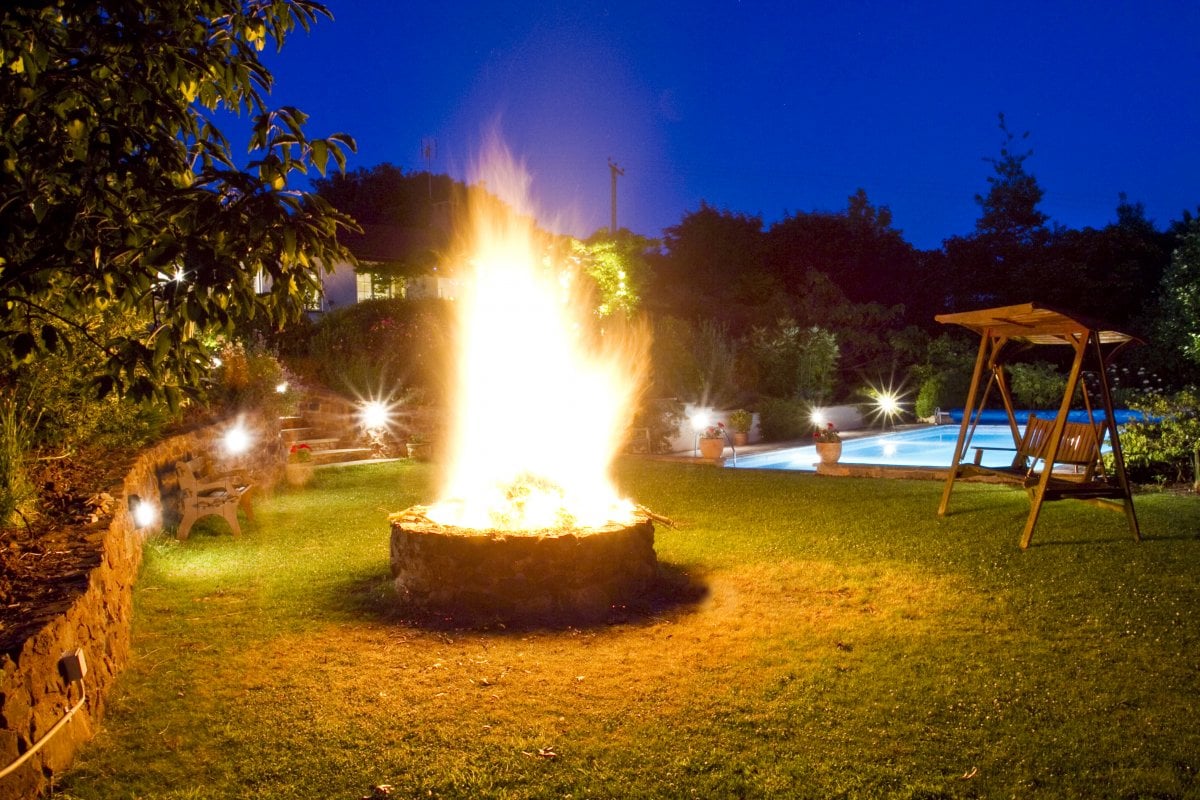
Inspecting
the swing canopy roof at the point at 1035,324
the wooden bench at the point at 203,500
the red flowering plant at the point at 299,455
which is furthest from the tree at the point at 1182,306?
the wooden bench at the point at 203,500

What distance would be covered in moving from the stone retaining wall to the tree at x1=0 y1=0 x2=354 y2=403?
1288mm

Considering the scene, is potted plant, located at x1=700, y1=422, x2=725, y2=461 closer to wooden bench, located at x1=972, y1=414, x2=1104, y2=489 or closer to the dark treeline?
wooden bench, located at x1=972, y1=414, x2=1104, y2=489

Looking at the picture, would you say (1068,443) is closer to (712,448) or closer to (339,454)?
(712,448)

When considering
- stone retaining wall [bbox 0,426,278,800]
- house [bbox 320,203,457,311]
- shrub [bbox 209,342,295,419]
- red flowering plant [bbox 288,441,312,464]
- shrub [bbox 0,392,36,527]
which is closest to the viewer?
stone retaining wall [bbox 0,426,278,800]

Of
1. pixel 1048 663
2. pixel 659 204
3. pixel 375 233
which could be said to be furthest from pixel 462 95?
pixel 659 204

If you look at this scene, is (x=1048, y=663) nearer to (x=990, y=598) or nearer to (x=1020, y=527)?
(x=990, y=598)

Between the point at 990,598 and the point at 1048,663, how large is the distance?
1.42m

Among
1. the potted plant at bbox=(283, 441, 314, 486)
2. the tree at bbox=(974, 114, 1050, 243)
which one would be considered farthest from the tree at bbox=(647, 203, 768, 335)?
the potted plant at bbox=(283, 441, 314, 486)

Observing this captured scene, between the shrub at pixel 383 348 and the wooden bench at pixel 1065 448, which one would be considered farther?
the shrub at pixel 383 348

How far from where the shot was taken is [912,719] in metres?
4.19

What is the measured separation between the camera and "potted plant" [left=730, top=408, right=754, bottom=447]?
20.5m

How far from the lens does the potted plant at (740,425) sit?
67.2 feet

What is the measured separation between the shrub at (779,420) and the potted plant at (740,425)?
1053 millimetres

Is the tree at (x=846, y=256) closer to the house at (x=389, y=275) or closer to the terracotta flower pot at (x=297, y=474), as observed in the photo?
the house at (x=389, y=275)
